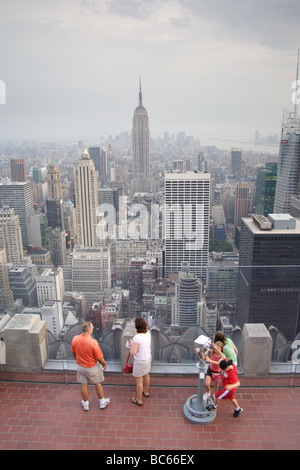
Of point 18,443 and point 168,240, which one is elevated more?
point 18,443

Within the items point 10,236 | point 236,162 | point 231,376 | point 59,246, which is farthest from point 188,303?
point 236,162

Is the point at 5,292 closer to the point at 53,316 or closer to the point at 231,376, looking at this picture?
the point at 53,316

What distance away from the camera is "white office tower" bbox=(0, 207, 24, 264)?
1989 cm

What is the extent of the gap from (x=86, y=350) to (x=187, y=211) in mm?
21323

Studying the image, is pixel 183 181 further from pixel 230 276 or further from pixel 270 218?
pixel 230 276

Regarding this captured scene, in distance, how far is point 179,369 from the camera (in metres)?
2.14

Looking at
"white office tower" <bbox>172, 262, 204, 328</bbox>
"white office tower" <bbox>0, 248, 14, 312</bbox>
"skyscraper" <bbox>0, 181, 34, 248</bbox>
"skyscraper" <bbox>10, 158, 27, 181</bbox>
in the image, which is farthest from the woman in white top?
"skyscraper" <bbox>10, 158, 27, 181</bbox>

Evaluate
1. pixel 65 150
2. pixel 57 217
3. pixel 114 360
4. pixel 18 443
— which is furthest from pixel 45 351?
pixel 65 150

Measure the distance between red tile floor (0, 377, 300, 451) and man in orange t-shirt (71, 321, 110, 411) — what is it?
131 millimetres

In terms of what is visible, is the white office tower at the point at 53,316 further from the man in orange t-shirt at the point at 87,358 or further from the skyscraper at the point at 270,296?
the skyscraper at the point at 270,296

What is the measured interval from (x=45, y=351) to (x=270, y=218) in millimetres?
9537

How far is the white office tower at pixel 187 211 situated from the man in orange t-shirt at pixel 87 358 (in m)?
19.7

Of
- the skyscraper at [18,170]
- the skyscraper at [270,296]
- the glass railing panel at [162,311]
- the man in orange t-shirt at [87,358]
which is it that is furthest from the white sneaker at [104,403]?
the skyscraper at [18,170]

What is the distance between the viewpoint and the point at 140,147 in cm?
3528
